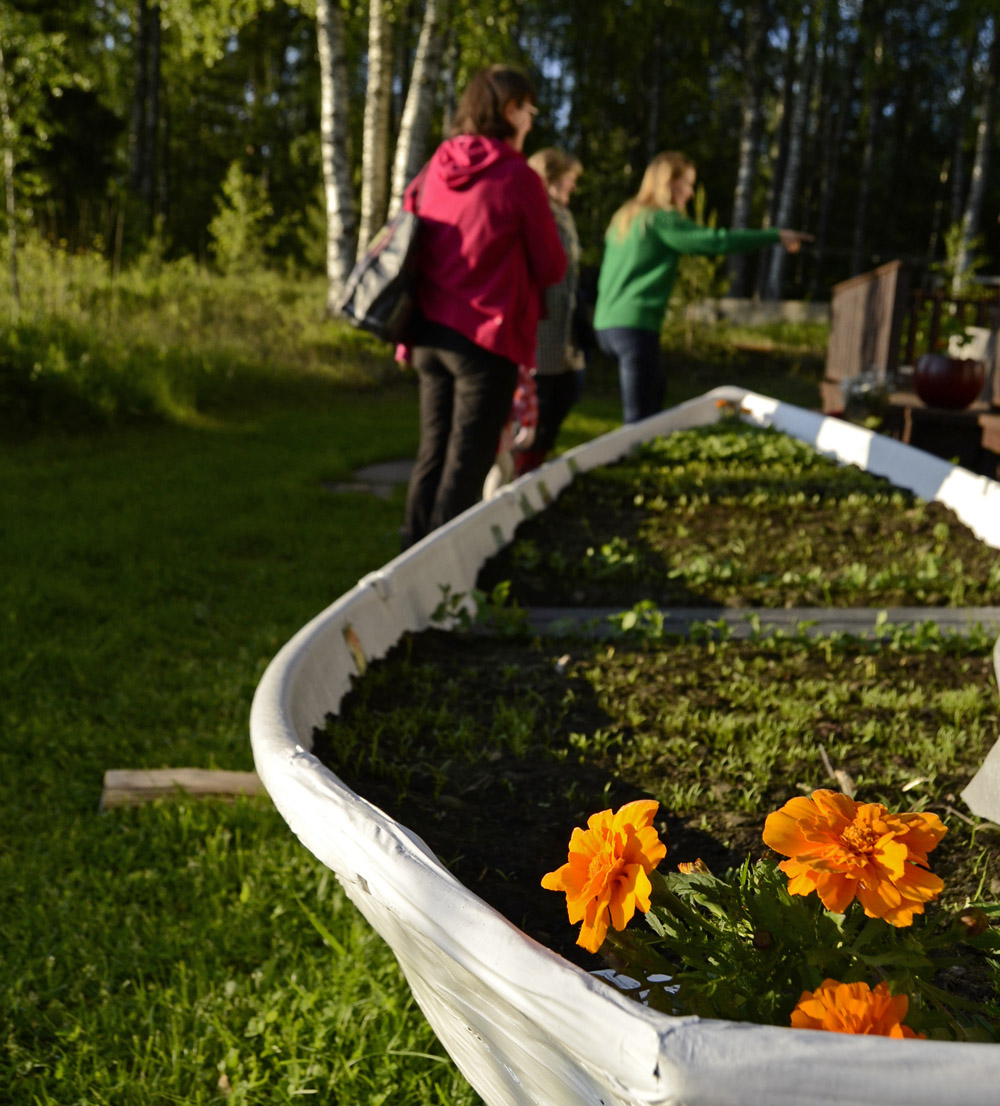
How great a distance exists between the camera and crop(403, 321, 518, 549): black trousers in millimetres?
3852

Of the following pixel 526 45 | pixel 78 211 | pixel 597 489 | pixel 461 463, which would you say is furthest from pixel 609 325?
pixel 526 45

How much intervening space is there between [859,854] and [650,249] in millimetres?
5247

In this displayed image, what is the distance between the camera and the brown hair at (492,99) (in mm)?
3756

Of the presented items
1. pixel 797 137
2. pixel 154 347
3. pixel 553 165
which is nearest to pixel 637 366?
pixel 553 165

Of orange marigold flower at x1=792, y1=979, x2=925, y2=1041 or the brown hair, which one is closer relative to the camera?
orange marigold flower at x1=792, y1=979, x2=925, y2=1041

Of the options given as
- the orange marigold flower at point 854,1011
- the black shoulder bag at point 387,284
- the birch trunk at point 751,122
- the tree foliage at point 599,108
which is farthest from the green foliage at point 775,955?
the birch trunk at point 751,122

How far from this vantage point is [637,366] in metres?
6.16

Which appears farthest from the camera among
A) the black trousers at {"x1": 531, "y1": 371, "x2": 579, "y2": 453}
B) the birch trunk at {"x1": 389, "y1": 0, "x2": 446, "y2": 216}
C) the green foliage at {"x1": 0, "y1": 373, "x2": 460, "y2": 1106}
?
the birch trunk at {"x1": 389, "y1": 0, "x2": 446, "y2": 216}

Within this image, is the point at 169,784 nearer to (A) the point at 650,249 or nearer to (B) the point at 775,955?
(B) the point at 775,955

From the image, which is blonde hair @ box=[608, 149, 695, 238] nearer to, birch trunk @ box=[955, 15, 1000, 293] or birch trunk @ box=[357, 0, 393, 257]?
birch trunk @ box=[357, 0, 393, 257]

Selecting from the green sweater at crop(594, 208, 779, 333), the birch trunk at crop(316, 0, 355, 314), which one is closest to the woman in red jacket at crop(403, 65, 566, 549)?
the green sweater at crop(594, 208, 779, 333)

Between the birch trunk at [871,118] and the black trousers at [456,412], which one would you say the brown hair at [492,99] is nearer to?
the black trousers at [456,412]

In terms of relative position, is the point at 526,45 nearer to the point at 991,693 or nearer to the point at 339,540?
the point at 339,540

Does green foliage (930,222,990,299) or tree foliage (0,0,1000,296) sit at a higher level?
tree foliage (0,0,1000,296)
